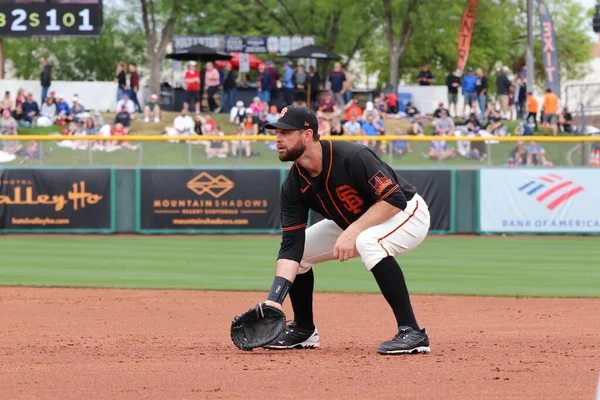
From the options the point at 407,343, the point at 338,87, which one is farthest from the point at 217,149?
the point at 407,343

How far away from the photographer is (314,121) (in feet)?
21.3

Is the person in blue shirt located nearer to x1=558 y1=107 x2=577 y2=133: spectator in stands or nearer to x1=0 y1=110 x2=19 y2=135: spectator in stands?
x1=558 y1=107 x2=577 y2=133: spectator in stands

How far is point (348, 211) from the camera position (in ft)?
21.8

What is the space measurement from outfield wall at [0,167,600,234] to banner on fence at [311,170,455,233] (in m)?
0.03

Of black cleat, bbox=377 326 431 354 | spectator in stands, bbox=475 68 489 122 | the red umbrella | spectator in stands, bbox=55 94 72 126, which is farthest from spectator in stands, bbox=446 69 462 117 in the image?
black cleat, bbox=377 326 431 354

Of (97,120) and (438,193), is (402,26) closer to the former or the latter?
(97,120)

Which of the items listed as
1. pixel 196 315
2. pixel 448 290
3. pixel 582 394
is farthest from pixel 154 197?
pixel 582 394

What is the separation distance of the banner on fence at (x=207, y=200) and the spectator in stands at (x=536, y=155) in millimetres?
4646

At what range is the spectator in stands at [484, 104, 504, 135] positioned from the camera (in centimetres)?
2583

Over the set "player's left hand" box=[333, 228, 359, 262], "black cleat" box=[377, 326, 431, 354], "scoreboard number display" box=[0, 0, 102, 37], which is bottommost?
"black cleat" box=[377, 326, 431, 354]

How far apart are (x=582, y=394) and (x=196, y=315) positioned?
465 cm

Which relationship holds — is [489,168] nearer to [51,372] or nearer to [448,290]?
[448,290]

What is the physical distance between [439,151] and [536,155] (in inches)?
69.6

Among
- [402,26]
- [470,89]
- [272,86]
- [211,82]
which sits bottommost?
[470,89]
